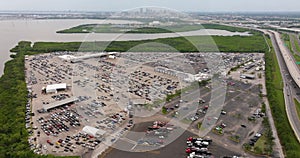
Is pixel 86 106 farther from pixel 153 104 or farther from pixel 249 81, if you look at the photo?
pixel 249 81

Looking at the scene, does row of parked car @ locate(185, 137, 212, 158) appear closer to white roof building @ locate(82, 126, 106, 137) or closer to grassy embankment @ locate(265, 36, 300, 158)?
grassy embankment @ locate(265, 36, 300, 158)

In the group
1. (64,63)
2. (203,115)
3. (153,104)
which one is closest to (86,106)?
(153,104)

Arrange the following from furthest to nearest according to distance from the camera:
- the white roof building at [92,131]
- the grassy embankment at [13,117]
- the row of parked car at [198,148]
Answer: the white roof building at [92,131] < the row of parked car at [198,148] < the grassy embankment at [13,117]

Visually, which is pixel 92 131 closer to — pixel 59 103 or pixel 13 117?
pixel 59 103

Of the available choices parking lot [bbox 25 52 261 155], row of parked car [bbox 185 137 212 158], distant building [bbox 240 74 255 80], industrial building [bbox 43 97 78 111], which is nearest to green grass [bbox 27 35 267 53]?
parking lot [bbox 25 52 261 155]

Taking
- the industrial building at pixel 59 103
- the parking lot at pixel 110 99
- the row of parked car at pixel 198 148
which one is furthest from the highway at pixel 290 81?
the industrial building at pixel 59 103

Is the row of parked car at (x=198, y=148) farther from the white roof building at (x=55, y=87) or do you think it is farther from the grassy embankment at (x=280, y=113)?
the white roof building at (x=55, y=87)
